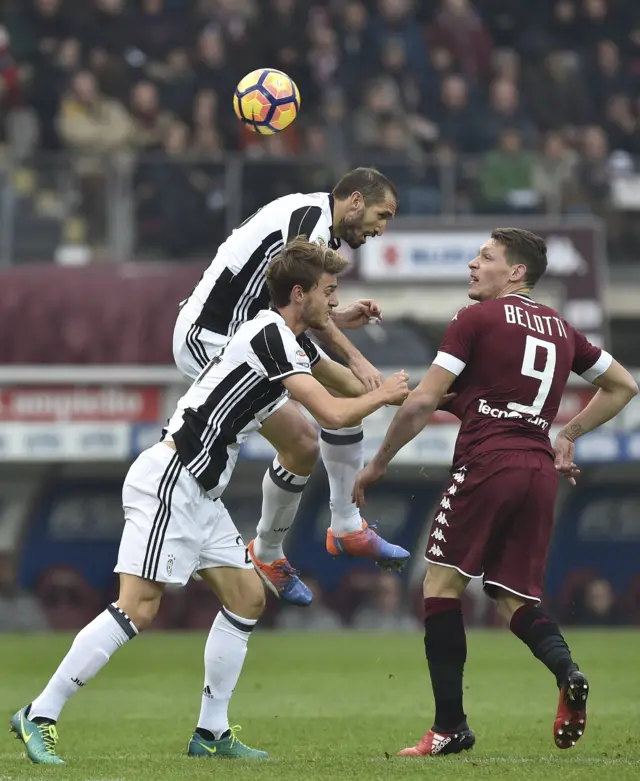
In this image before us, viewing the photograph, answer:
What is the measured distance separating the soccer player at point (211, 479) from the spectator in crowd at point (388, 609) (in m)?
11.2

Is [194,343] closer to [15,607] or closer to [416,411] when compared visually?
[416,411]

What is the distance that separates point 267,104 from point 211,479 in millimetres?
2410

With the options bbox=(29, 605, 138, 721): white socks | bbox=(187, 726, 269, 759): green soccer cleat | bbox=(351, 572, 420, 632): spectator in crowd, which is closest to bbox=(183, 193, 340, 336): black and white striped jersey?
bbox=(29, 605, 138, 721): white socks

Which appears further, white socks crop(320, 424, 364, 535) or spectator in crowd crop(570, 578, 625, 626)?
spectator in crowd crop(570, 578, 625, 626)

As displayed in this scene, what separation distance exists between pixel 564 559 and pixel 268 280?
40.4 ft

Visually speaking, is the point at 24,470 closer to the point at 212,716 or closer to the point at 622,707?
the point at 622,707

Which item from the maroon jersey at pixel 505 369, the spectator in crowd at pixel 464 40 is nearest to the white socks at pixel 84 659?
the maroon jersey at pixel 505 369

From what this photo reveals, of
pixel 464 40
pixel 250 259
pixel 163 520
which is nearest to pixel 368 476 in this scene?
pixel 163 520

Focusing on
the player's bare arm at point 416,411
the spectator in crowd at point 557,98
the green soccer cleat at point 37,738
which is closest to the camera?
the green soccer cleat at point 37,738

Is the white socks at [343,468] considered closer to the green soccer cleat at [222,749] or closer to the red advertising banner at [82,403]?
the green soccer cleat at [222,749]

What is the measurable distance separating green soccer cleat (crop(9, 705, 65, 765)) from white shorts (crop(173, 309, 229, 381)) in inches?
79.1

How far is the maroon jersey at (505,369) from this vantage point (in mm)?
6973

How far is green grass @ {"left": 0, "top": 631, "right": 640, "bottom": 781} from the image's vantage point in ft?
21.5

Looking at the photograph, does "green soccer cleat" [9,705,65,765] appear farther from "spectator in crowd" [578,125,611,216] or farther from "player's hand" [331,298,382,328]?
"spectator in crowd" [578,125,611,216]
